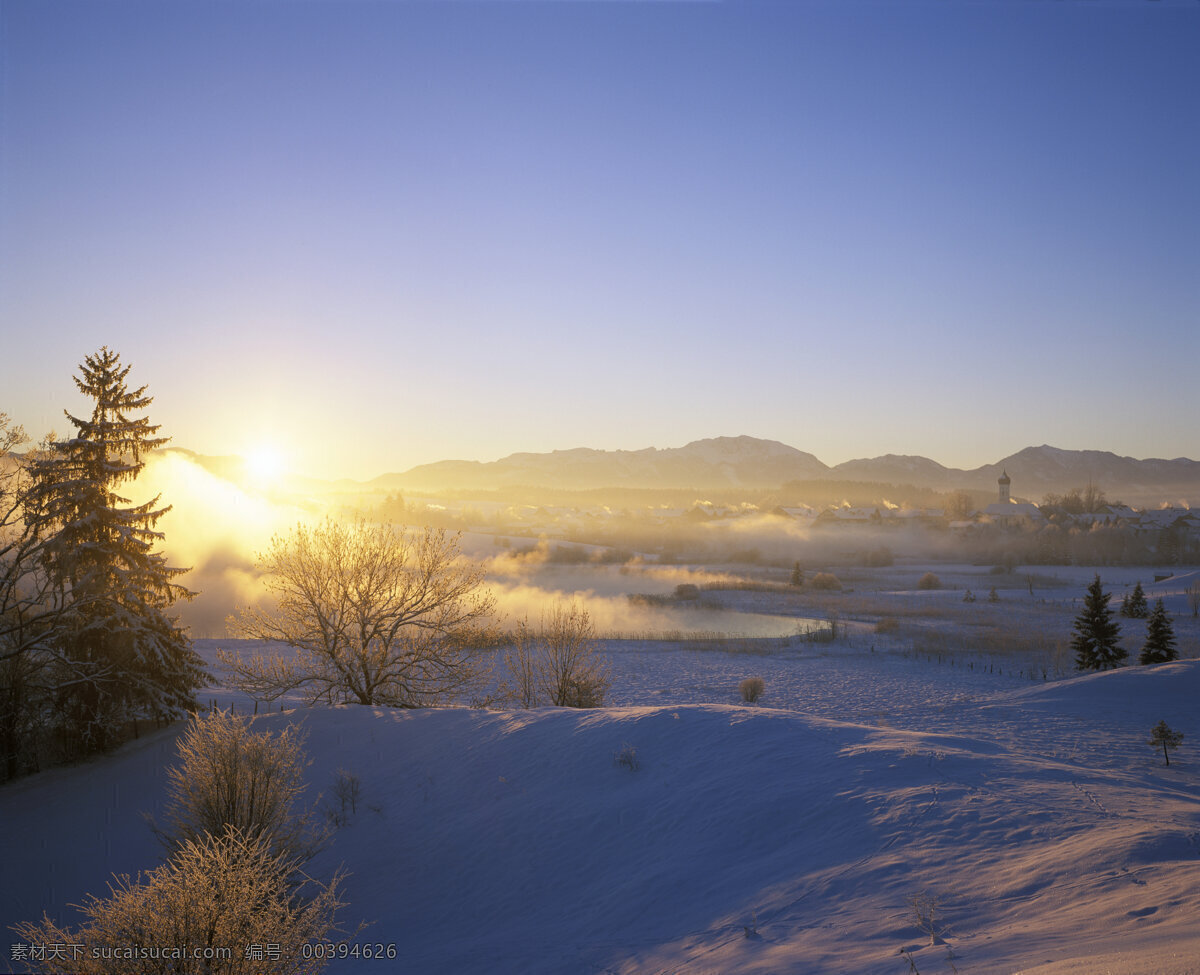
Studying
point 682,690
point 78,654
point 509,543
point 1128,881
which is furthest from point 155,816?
point 509,543

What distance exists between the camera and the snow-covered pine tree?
52.4ft

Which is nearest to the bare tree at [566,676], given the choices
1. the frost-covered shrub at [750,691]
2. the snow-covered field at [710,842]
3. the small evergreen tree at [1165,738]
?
the snow-covered field at [710,842]

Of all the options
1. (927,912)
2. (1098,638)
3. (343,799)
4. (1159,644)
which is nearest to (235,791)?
(343,799)

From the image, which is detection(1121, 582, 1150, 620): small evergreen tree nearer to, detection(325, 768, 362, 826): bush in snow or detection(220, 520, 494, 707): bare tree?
detection(220, 520, 494, 707): bare tree

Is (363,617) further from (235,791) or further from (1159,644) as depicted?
(1159,644)

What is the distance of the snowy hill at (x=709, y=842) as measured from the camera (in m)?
5.51

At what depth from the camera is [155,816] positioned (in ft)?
41.4

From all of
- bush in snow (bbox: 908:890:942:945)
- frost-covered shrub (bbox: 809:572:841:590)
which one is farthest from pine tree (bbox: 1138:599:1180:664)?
frost-covered shrub (bbox: 809:572:841:590)

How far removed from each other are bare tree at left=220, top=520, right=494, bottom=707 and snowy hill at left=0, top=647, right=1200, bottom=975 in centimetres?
270

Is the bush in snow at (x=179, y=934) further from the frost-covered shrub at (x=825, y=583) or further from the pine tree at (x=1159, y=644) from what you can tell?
the frost-covered shrub at (x=825, y=583)

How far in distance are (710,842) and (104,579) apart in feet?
49.8

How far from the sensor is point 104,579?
16328mm

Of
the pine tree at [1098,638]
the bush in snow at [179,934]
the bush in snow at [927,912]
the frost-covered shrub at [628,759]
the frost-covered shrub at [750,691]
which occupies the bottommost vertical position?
the frost-covered shrub at [750,691]

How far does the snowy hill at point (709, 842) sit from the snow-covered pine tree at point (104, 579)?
1158mm
